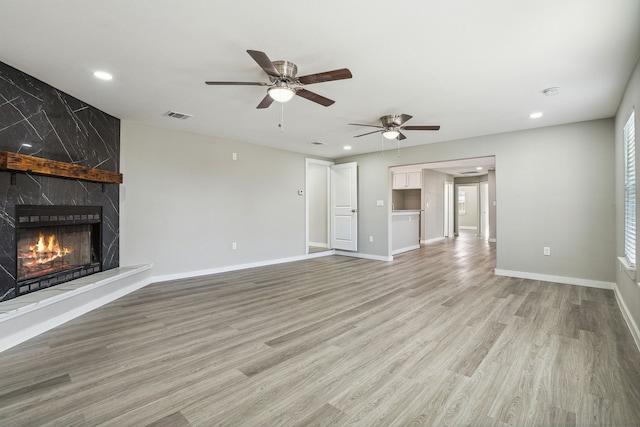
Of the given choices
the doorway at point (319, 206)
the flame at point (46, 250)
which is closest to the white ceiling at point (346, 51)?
the flame at point (46, 250)

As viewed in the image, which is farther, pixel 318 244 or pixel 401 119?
pixel 318 244

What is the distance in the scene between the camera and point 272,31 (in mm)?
2133

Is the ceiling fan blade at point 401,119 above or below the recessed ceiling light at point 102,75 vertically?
below

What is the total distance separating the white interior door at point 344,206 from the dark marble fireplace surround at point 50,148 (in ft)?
14.7

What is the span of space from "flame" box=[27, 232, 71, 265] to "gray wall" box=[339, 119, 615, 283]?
5898mm

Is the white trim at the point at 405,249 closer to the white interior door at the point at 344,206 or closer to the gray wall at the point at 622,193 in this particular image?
the white interior door at the point at 344,206

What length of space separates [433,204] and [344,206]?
13.8ft

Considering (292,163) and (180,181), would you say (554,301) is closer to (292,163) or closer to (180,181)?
(292,163)

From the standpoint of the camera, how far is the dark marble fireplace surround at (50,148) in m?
2.64

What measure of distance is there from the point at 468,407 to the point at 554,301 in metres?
2.77

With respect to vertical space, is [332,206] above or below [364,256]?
above

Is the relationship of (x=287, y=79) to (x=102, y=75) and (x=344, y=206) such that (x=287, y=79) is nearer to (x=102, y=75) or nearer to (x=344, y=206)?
(x=102, y=75)

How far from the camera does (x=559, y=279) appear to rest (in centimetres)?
448

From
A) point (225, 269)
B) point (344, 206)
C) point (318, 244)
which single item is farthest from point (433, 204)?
point (225, 269)
